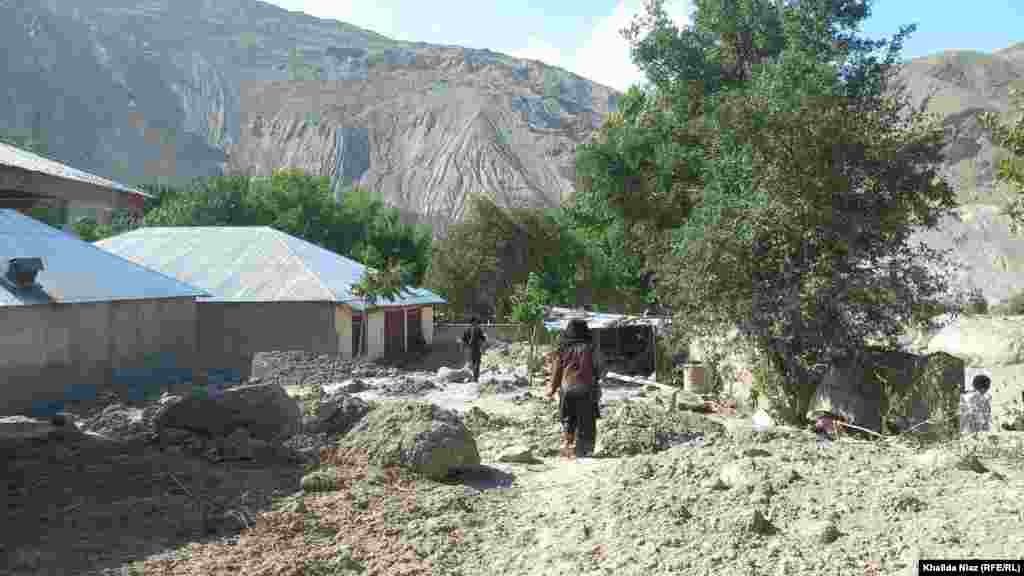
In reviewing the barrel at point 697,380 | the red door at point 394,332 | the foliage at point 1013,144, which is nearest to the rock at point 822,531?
the foliage at point 1013,144

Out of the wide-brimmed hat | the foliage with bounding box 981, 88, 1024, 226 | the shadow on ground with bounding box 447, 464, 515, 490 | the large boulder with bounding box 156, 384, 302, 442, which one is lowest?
the shadow on ground with bounding box 447, 464, 515, 490

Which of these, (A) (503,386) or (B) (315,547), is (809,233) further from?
(B) (315,547)

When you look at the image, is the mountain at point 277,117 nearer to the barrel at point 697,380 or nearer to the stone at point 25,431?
the barrel at point 697,380

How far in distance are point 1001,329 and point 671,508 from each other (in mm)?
18328

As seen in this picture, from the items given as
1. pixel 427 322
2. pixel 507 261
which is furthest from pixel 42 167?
pixel 507 261

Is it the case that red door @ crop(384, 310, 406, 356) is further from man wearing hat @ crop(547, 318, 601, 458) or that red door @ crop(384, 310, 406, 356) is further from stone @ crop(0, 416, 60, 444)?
man wearing hat @ crop(547, 318, 601, 458)

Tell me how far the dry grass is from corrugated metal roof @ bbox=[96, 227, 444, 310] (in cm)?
2035

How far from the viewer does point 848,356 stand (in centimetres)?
1255

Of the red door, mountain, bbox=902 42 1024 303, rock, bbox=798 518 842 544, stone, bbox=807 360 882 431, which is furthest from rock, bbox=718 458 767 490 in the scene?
the red door

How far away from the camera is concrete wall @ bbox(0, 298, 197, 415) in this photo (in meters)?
16.5

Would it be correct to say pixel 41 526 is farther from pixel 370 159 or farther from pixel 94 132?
pixel 94 132

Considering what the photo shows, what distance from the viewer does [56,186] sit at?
8.54 m

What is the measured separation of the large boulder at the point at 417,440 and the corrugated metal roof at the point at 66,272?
35.0ft

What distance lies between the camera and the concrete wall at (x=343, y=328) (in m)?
27.4
